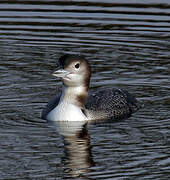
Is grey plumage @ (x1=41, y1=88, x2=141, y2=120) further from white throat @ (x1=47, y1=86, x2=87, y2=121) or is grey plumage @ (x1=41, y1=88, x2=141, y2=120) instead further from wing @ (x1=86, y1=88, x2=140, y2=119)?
white throat @ (x1=47, y1=86, x2=87, y2=121)

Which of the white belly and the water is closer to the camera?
the water

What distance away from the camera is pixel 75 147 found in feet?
42.4

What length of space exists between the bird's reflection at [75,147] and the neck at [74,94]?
0.39 m

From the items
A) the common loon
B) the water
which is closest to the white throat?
the common loon

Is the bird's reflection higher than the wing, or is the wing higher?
the wing

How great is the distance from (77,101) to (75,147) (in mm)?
1757

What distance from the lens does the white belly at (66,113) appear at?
14344 mm

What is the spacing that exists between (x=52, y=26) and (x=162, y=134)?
7757 mm

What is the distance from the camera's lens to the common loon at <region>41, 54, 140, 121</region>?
14.3m

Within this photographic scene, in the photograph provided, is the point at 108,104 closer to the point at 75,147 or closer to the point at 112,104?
the point at 112,104

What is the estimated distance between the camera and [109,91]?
50.0 ft

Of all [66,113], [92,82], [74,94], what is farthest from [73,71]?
[92,82]

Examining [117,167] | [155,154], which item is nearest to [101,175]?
[117,167]

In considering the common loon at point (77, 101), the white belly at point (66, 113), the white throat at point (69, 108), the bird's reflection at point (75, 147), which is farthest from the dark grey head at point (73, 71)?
the bird's reflection at point (75, 147)
